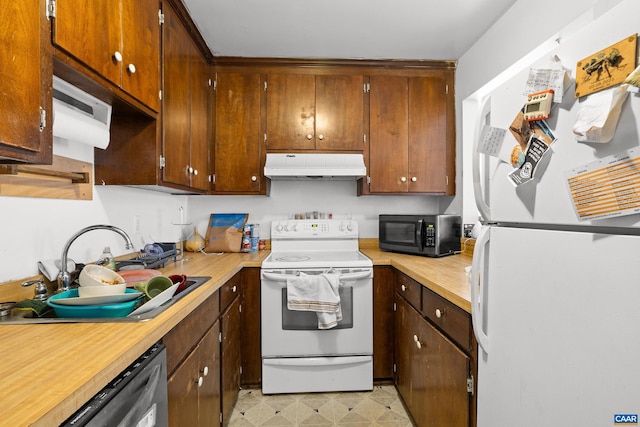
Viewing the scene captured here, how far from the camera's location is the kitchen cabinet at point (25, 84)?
30.6 inches

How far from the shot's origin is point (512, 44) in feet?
6.41

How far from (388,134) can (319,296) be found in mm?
1409

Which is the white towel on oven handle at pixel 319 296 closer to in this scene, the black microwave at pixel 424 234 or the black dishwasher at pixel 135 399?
the black microwave at pixel 424 234

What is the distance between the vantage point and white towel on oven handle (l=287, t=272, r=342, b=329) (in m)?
2.11

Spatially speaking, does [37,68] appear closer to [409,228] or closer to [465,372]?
[465,372]

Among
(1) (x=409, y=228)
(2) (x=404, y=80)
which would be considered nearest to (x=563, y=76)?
(1) (x=409, y=228)

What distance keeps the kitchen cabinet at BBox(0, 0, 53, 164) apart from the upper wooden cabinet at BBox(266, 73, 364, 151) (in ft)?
5.74

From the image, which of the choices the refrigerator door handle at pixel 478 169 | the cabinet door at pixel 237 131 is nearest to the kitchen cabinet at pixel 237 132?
the cabinet door at pixel 237 131

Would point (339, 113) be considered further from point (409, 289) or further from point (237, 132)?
point (409, 289)

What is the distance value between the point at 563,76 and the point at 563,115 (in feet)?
0.29

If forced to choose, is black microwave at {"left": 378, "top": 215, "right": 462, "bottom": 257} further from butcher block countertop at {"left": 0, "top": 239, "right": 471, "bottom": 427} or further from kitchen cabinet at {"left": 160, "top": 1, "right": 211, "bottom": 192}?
kitchen cabinet at {"left": 160, "top": 1, "right": 211, "bottom": 192}

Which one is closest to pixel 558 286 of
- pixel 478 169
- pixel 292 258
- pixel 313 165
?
pixel 478 169

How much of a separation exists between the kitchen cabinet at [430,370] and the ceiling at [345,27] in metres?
1.63

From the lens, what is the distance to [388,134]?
2664 mm
